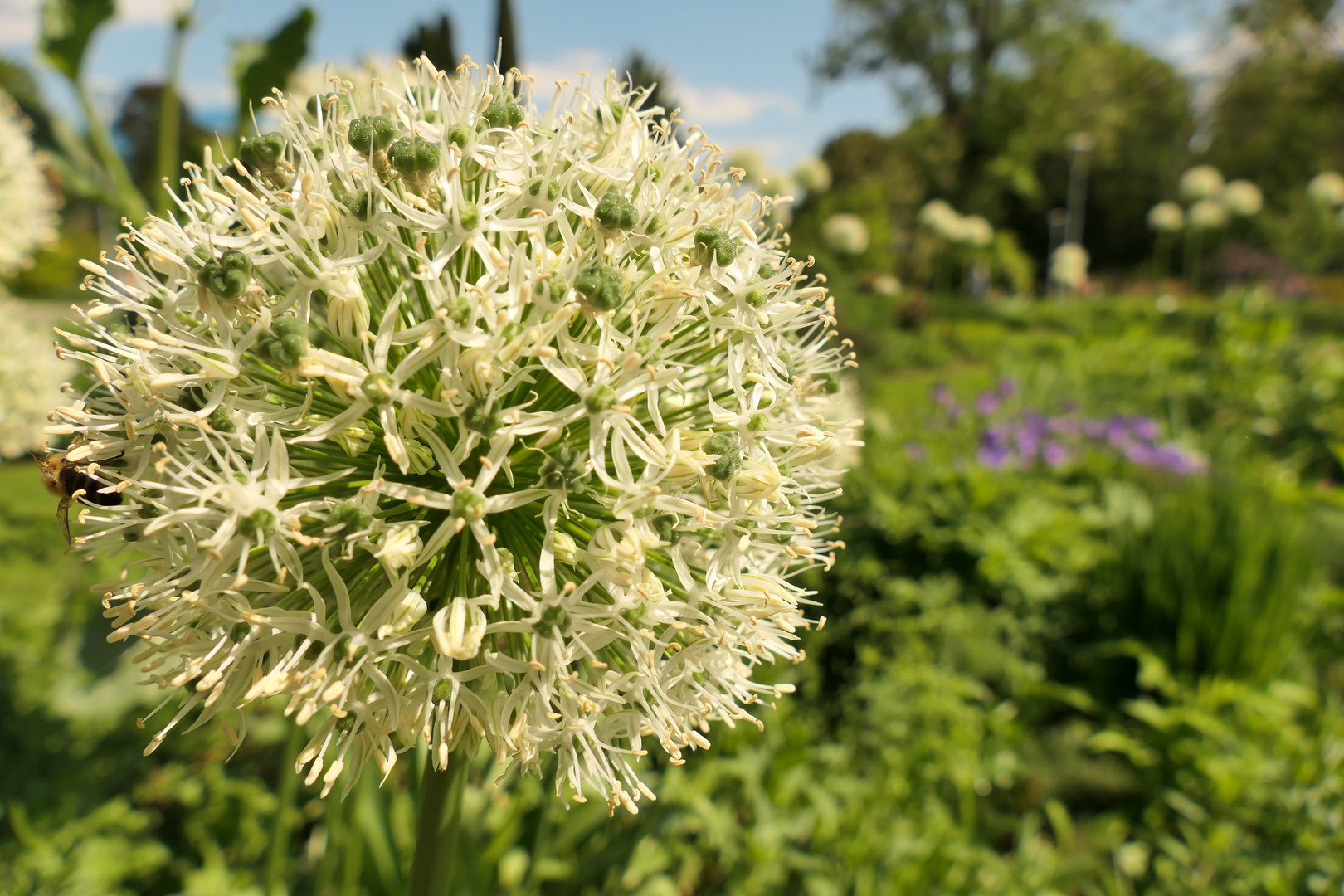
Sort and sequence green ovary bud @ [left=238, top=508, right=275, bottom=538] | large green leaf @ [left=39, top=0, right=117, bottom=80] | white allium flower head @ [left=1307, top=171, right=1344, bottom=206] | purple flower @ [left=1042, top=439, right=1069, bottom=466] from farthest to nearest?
white allium flower head @ [left=1307, top=171, right=1344, bottom=206]
purple flower @ [left=1042, top=439, right=1069, bottom=466]
large green leaf @ [left=39, top=0, right=117, bottom=80]
green ovary bud @ [left=238, top=508, right=275, bottom=538]

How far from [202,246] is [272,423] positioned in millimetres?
326

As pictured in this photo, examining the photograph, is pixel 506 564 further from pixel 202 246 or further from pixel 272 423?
pixel 202 246

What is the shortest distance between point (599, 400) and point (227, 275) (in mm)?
547

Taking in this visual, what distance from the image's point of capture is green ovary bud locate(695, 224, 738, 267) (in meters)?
1.21

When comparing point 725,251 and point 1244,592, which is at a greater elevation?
point 725,251

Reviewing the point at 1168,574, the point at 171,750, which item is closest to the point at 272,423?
the point at 171,750

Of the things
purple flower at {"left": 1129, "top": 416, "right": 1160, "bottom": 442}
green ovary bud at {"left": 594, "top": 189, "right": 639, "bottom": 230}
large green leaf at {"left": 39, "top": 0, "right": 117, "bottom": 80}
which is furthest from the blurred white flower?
green ovary bud at {"left": 594, "top": 189, "right": 639, "bottom": 230}

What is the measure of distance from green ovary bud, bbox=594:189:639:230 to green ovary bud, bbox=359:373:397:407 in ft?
1.26

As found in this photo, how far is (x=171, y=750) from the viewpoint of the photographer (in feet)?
11.8

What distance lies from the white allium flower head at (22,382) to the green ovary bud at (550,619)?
3.09 metres

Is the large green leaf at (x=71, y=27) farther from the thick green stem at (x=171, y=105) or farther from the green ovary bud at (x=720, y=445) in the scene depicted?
the green ovary bud at (x=720, y=445)

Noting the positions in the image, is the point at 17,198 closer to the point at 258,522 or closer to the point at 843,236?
the point at 258,522

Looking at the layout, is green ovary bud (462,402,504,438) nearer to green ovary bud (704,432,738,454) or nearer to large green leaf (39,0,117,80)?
green ovary bud (704,432,738,454)

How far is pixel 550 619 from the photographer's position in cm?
112
